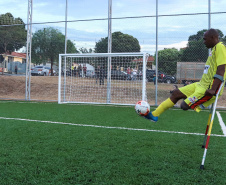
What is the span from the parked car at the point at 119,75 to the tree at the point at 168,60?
5.08 ft

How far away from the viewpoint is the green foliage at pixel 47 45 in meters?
15.3

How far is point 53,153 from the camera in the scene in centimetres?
420

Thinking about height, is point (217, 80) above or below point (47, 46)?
below

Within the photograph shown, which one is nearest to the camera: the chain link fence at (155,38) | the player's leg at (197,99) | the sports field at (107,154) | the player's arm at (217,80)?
the sports field at (107,154)

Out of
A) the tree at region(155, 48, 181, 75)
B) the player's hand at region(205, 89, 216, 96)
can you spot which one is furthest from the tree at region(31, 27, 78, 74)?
the player's hand at region(205, 89, 216, 96)

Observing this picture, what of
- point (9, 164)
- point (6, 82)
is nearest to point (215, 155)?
point (9, 164)

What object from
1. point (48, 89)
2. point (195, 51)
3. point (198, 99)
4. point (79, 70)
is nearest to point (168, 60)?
point (195, 51)

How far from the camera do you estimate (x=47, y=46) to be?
1731cm

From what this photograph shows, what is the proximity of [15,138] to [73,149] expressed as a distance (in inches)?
55.6

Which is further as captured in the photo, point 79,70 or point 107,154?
point 79,70

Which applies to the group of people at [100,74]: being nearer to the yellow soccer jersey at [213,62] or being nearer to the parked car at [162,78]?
the parked car at [162,78]

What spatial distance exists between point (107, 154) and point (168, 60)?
→ 8.75 m

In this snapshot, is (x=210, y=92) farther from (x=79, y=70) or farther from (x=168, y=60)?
(x=79, y=70)

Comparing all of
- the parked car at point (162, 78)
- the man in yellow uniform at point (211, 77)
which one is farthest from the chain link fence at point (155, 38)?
the man in yellow uniform at point (211, 77)
